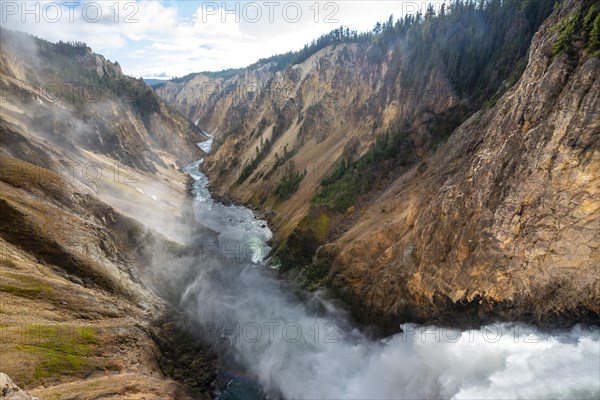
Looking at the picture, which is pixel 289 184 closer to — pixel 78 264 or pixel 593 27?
pixel 78 264

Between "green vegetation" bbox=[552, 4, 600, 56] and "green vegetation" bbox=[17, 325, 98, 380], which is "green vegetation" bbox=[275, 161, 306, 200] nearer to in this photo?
"green vegetation" bbox=[17, 325, 98, 380]

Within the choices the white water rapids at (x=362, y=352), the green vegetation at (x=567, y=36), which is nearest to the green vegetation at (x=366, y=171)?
the white water rapids at (x=362, y=352)

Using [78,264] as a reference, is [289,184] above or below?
above

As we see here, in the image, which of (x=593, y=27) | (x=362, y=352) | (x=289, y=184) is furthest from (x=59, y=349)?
(x=289, y=184)

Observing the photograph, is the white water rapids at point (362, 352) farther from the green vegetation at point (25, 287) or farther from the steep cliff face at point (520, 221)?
the green vegetation at point (25, 287)

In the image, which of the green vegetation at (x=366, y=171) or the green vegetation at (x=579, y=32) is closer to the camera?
the green vegetation at (x=579, y=32)
